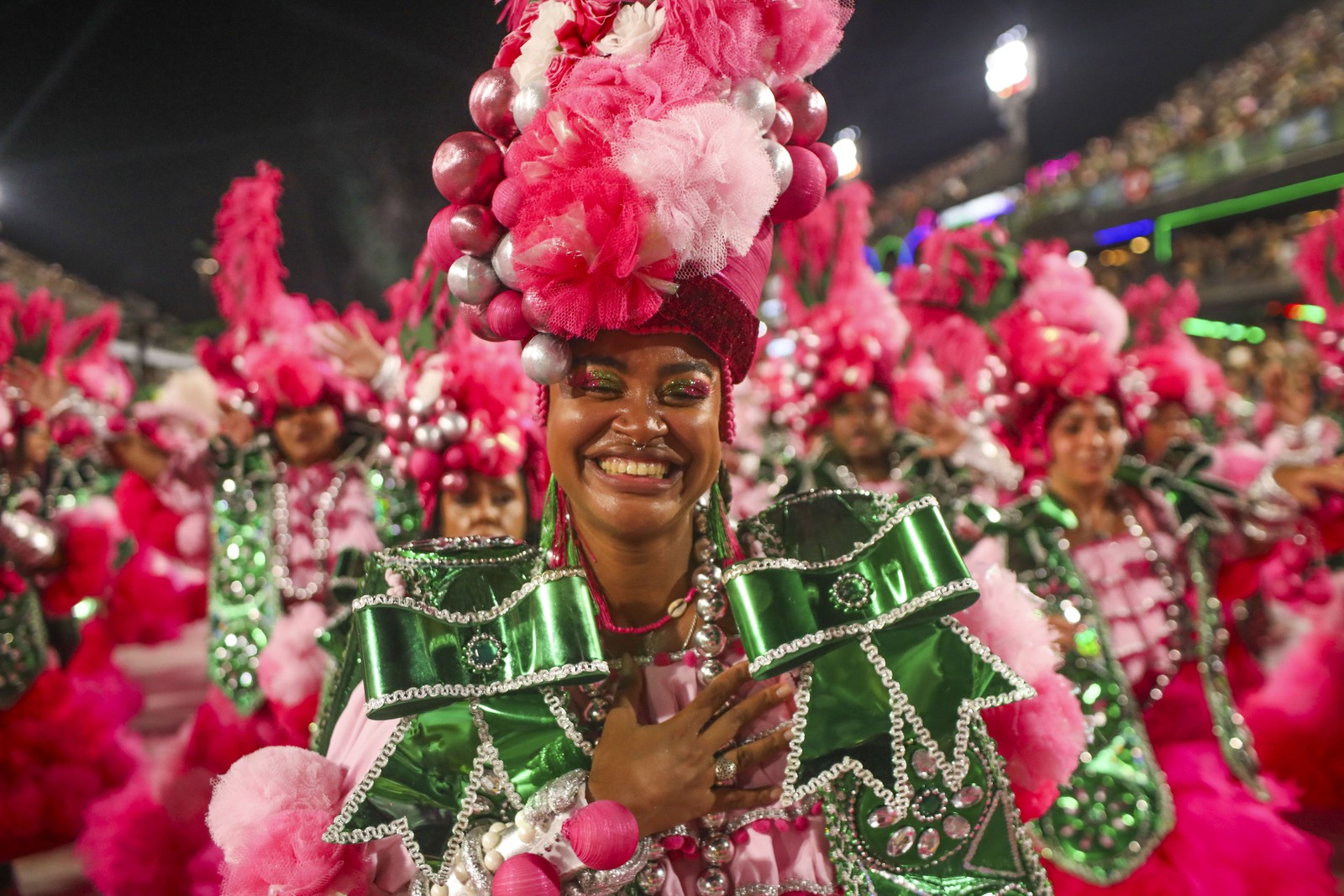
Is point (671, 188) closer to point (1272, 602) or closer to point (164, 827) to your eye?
point (164, 827)

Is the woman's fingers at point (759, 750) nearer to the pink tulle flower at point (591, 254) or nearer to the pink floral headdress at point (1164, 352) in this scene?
the pink tulle flower at point (591, 254)

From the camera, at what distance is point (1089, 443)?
3.31 metres

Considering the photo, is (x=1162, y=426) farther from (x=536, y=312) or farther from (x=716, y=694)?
(x=536, y=312)

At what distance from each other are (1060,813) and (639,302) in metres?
2.32

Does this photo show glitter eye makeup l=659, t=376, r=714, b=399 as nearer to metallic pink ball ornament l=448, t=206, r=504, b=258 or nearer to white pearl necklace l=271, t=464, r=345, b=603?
metallic pink ball ornament l=448, t=206, r=504, b=258

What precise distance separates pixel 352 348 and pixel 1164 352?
14.4 ft

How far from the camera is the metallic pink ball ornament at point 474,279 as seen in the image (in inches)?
56.6

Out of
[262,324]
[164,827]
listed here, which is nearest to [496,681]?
[164,827]

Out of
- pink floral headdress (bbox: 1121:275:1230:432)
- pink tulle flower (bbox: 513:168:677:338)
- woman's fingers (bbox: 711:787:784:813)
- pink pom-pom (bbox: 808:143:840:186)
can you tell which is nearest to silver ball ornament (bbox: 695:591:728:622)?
woman's fingers (bbox: 711:787:784:813)

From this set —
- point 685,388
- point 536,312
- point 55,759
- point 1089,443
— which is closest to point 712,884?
point 685,388

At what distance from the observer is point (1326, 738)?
159 inches

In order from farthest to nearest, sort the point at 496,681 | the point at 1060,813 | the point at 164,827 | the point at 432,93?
the point at 164,827 → the point at 1060,813 → the point at 432,93 → the point at 496,681

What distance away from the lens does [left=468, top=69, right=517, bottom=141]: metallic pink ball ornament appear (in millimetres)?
1436

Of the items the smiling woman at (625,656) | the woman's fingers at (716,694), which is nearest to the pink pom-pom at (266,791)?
the smiling woman at (625,656)
